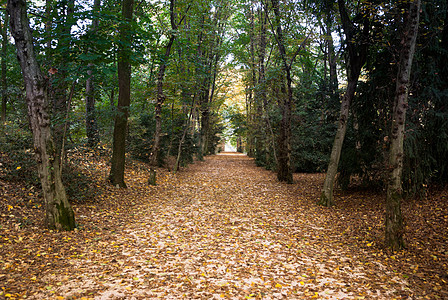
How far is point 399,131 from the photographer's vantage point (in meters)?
4.94

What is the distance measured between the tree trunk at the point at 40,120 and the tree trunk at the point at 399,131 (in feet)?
20.8

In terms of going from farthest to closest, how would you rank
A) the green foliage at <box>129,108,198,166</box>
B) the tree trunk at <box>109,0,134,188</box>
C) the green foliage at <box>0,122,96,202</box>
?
the green foliage at <box>129,108,198,166</box> → the tree trunk at <box>109,0,134,188</box> → the green foliage at <box>0,122,96,202</box>

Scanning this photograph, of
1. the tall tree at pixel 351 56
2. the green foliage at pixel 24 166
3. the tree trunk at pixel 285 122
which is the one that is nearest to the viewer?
the green foliage at pixel 24 166

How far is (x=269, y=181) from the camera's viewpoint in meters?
13.6

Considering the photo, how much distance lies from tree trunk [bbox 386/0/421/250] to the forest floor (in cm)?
44

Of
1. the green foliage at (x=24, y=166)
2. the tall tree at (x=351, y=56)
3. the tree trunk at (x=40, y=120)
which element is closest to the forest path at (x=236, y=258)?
the tree trunk at (x=40, y=120)

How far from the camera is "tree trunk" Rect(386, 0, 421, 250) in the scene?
4848 millimetres

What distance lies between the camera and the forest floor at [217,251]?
377cm

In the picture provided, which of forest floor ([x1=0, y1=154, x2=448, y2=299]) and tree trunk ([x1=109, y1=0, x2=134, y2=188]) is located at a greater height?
tree trunk ([x1=109, y1=0, x2=134, y2=188])

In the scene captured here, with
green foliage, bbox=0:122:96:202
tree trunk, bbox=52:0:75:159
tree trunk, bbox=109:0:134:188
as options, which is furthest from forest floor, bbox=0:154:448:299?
tree trunk, bbox=52:0:75:159

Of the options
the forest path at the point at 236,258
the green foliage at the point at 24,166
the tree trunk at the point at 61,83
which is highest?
the tree trunk at the point at 61,83

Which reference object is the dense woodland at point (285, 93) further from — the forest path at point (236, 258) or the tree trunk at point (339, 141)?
the forest path at point (236, 258)

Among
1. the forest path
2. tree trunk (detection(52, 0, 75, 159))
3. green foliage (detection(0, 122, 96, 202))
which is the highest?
tree trunk (detection(52, 0, 75, 159))

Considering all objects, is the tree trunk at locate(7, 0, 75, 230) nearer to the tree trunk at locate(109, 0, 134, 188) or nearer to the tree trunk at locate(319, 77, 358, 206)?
the tree trunk at locate(109, 0, 134, 188)
